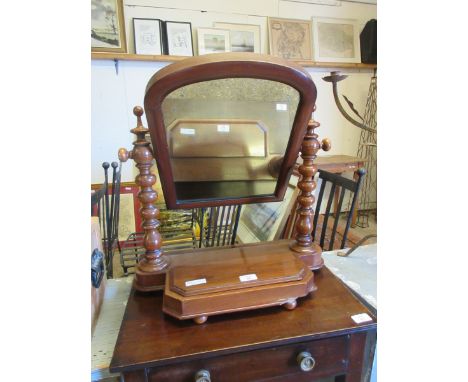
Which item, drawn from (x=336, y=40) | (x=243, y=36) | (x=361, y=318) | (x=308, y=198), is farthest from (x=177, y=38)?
(x=361, y=318)

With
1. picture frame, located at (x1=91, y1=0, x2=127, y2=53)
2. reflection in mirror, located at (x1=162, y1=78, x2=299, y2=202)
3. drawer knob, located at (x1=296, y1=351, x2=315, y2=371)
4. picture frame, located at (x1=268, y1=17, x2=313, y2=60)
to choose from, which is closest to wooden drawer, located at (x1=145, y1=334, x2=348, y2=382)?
drawer knob, located at (x1=296, y1=351, x2=315, y2=371)

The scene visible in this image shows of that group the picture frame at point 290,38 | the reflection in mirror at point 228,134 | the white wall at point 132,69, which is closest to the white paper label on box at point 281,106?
the reflection in mirror at point 228,134

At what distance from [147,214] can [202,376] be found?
33 cm

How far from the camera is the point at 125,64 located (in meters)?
2.27

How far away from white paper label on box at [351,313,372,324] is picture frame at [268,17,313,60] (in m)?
2.36

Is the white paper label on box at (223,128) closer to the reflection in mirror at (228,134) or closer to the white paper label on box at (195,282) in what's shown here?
the reflection in mirror at (228,134)

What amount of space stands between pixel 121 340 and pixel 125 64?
2276mm

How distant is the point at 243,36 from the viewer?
242 cm

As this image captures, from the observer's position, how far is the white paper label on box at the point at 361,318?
0.56 meters

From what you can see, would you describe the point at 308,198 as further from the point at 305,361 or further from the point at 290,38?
the point at 290,38
